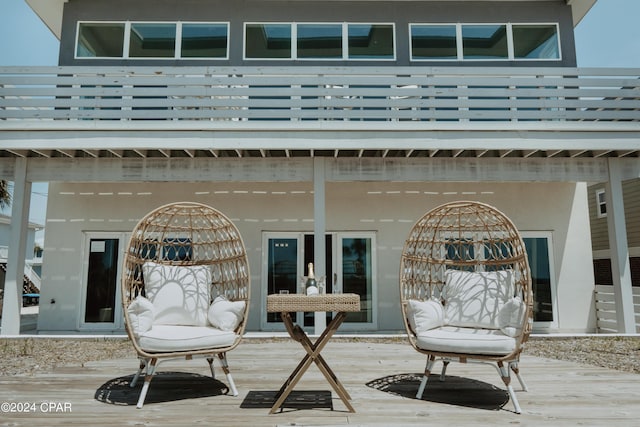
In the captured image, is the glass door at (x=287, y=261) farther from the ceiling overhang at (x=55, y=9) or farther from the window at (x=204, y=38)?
the ceiling overhang at (x=55, y=9)

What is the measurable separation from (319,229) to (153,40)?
15.9 feet

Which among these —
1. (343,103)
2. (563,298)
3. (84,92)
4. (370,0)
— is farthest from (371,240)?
(84,92)

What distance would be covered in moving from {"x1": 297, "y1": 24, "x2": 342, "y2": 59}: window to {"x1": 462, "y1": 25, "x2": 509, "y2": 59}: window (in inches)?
90.5

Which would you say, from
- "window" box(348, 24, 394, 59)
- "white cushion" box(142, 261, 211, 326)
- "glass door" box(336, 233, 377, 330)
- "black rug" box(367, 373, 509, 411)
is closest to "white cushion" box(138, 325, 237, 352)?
"white cushion" box(142, 261, 211, 326)

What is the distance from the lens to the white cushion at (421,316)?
3.39 meters

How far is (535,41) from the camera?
333 inches

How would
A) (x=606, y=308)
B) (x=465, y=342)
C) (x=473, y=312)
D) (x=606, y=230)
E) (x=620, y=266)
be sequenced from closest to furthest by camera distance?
(x=465, y=342), (x=473, y=312), (x=620, y=266), (x=606, y=308), (x=606, y=230)

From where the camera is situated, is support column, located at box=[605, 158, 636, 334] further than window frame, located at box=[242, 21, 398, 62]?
No

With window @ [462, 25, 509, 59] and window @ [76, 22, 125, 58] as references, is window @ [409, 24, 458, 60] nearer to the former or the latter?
window @ [462, 25, 509, 59]

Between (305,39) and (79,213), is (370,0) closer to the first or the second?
(305,39)

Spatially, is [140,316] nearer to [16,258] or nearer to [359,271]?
[16,258]

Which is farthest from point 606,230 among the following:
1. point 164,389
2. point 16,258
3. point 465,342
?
point 16,258

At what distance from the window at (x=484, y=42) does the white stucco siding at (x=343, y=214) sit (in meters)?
2.38

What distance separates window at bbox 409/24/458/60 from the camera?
27.5 feet
